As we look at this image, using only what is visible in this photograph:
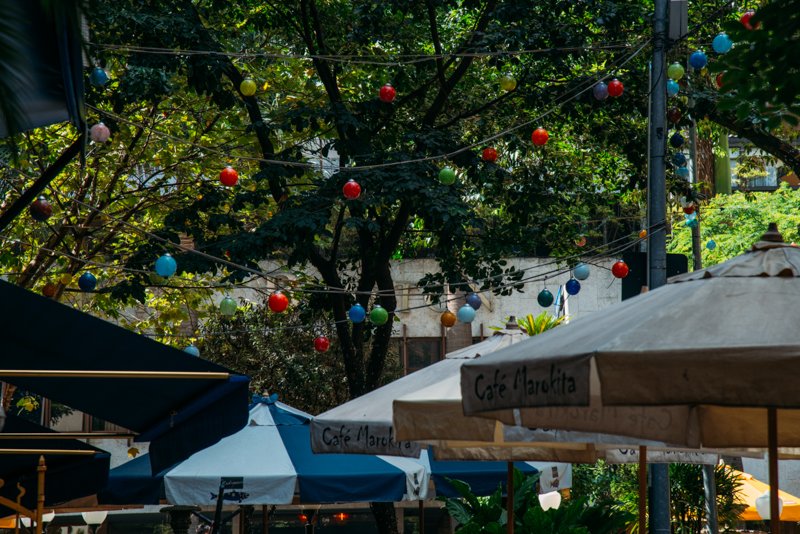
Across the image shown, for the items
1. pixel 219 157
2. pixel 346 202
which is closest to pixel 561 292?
pixel 219 157

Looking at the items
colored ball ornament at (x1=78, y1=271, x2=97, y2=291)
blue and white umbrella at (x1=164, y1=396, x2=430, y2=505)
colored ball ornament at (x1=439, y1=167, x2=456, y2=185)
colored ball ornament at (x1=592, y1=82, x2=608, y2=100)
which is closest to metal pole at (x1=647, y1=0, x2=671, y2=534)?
colored ball ornament at (x1=592, y1=82, x2=608, y2=100)

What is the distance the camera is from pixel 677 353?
413 cm

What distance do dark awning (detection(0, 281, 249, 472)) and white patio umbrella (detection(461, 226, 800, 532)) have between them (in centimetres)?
121

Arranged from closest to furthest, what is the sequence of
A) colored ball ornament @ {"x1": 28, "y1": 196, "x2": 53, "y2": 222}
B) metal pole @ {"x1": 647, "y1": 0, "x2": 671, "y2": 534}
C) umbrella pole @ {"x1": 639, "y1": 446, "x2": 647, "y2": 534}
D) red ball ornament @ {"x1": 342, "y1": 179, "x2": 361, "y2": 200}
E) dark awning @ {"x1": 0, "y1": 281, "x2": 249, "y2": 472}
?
dark awning @ {"x1": 0, "y1": 281, "x2": 249, "y2": 472}, umbrella pole @ {"x1": 639, "y1": 446, "x2": 647, "y2": 534}, metal pole @ {"x1": 647, "y1": 0, "x2": 671, "y2": 534}, colored ball ornament @ {"x1": 28, "y1": 196, "x2": 53, "y2": 222}, red ball ornament @ {"x1": 342, "y1": 179, "x2": 361, "y2": 200}

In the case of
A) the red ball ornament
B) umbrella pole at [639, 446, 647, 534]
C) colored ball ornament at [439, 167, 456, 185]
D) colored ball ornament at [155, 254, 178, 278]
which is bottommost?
umbrella pole at [639, 446, 647, 534]

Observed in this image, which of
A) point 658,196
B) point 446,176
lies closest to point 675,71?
point 658,196

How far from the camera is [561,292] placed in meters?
26.8

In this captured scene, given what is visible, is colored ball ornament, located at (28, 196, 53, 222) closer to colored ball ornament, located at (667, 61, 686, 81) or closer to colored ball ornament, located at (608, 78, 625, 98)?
colored ball ornament, located at (608, 78, 625, 98)

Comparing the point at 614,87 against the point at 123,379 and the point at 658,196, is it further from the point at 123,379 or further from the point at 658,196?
the point at 123,379

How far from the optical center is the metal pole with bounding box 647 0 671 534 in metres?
9.88

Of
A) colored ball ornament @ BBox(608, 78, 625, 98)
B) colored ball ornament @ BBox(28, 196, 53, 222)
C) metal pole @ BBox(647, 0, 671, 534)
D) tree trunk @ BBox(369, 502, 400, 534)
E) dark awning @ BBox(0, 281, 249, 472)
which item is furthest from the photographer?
tree trunk @ BBox(369, 502, 400, 534)

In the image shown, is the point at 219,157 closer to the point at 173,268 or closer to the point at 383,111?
the point at 383,111

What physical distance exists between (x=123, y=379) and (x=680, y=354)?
7.99ft

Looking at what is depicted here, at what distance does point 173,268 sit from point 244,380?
679cm
